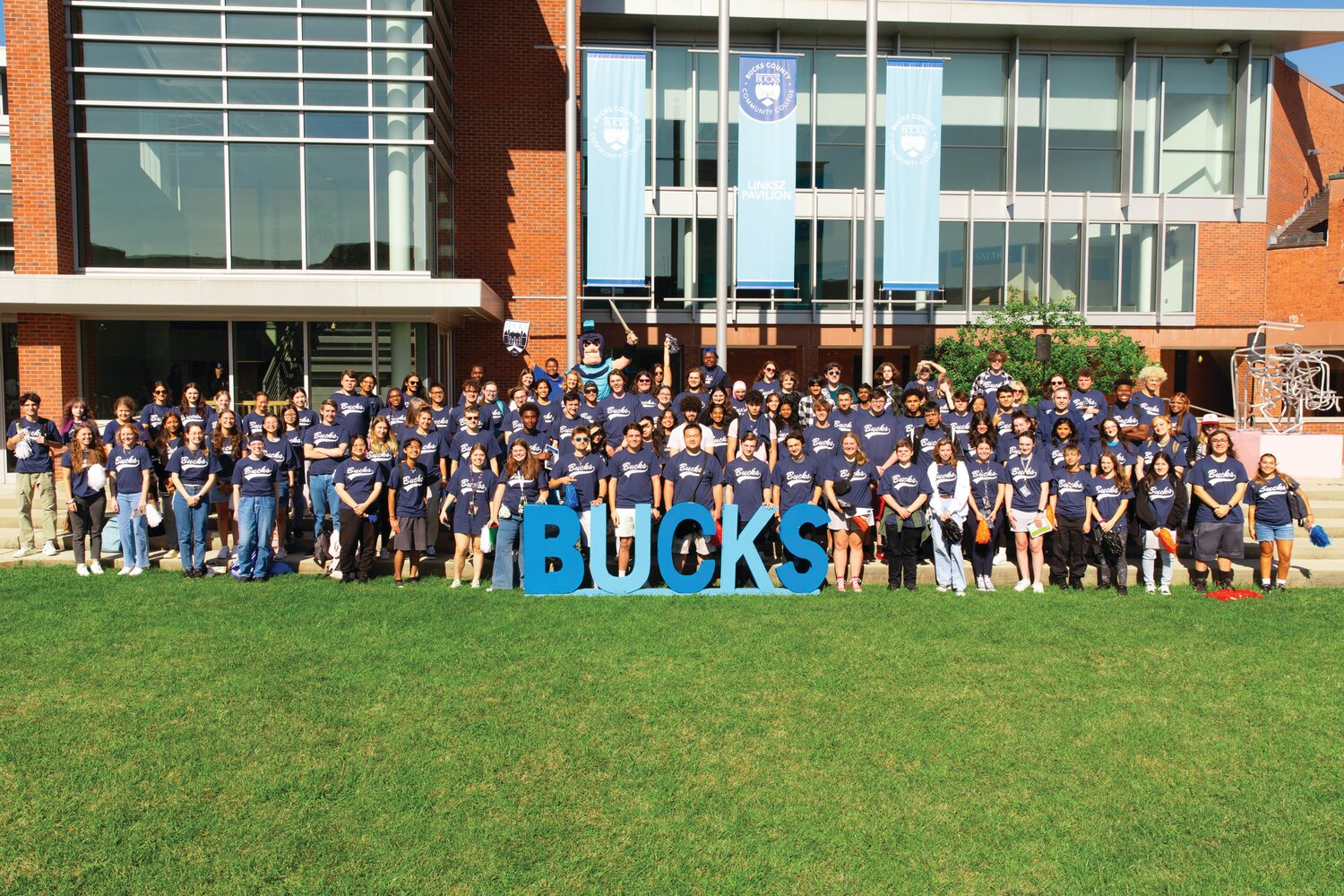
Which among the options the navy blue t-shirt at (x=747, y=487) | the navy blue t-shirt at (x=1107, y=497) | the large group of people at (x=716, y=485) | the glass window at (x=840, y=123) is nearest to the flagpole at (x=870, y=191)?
the large group of people at (x=716, y=485)

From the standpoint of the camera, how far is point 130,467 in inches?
443

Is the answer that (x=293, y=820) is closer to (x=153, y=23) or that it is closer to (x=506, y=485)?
(x=506, y=485)

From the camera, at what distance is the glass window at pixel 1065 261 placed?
2545 cm

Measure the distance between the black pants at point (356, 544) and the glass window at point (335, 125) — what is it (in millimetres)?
8324

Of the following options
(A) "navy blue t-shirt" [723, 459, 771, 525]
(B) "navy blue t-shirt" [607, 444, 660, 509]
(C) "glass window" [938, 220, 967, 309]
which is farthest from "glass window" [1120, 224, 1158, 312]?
(B) "navy blue t-shirt" [607, 444, 660, 509]

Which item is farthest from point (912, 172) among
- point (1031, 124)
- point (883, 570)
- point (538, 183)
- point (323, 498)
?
point (323, 498)

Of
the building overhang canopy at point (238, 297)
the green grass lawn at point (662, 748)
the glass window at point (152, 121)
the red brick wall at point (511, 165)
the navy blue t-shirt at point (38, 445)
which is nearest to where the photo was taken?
the green grass lawn at point (662, 748)

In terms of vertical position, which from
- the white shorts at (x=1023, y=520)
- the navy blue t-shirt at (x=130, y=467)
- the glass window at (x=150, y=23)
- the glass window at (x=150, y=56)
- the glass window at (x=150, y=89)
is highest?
the glass window at (x=150, y=23)

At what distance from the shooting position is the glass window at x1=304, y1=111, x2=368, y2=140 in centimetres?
1659

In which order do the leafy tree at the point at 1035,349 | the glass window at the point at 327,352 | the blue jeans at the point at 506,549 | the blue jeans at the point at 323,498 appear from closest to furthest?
the blue jeans at the point at 506,549 < the blue jeans at the point at 323,498 < the glass window at the point at 327,352 < the leafy tree at the point at 1035,349

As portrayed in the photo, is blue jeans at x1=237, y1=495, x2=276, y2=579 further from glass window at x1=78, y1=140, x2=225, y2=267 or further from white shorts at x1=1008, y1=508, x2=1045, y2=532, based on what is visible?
white shorts at x1=1008, y1=508, x2=1045, y2=532

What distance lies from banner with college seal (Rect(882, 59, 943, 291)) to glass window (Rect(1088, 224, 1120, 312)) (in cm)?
716

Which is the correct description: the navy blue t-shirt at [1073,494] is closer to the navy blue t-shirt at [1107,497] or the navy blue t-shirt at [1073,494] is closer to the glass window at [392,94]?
the navy blue t-shirt at [1107,497]

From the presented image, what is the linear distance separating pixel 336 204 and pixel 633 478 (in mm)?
8958
